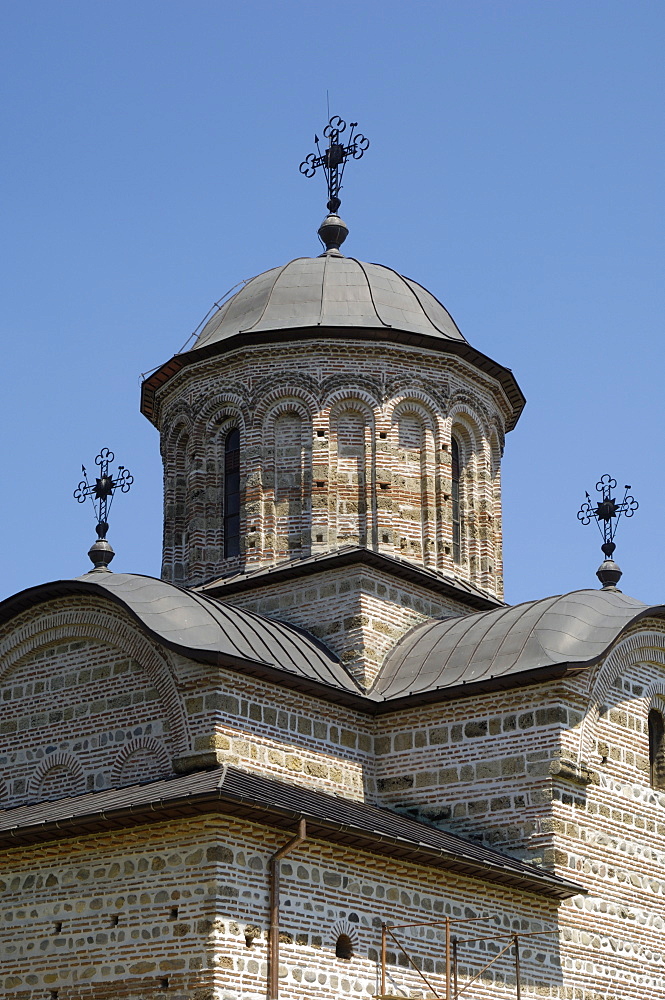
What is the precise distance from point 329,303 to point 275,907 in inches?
331

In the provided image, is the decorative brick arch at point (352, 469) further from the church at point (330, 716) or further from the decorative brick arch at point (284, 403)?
the decorative brick arch at point (284, 403)

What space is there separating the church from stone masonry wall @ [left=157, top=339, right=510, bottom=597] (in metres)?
0.04

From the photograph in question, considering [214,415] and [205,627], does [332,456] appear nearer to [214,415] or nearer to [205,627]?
[214,415]

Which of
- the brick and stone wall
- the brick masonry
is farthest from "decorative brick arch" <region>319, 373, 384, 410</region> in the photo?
the brick masonry

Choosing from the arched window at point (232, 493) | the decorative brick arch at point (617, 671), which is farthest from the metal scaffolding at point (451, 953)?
the arched window at point (232, 493)

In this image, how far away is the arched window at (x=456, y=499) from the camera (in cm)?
1611

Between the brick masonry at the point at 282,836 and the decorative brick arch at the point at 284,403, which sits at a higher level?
the decorative brick arch at the point at 284,403

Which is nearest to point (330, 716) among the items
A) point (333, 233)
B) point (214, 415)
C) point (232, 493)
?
point (232, 493)

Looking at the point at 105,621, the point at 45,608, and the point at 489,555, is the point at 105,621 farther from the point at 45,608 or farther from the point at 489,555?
the point at 489,555

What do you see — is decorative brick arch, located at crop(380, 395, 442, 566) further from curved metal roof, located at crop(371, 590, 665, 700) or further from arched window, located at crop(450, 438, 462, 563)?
curved metal roof, located at crop(371, 590, 665, 700)

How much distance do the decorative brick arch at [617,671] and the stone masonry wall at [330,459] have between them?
265cm

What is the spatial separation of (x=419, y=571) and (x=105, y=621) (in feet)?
12.0

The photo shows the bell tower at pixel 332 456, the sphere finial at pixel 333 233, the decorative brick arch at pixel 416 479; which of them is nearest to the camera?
the bell tower at pixel 332 456

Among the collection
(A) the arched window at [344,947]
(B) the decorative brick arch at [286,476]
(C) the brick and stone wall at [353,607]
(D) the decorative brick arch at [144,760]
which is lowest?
(A) the arched window at [344,947]
